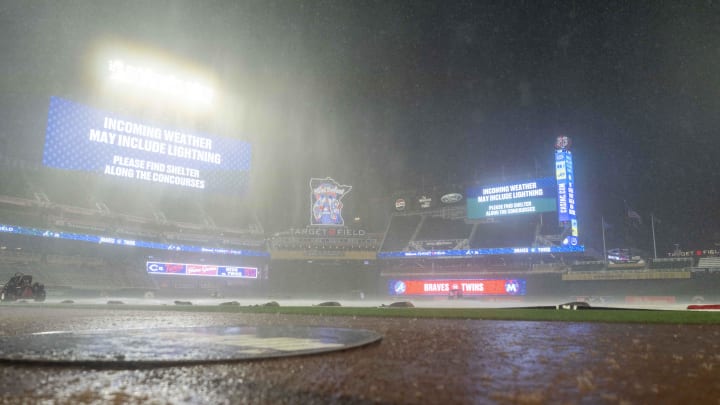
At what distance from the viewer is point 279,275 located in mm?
58844

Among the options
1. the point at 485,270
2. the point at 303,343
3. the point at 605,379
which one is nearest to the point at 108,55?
the point at 485,270

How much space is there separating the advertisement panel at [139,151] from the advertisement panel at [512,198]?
27828mm

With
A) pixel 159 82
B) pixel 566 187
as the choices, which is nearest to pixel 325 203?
pixel 159 82

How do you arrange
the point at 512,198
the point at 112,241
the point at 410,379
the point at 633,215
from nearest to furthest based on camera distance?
the point at 410,379, the point at 112,241, the point at 512,198, the point at 633,215

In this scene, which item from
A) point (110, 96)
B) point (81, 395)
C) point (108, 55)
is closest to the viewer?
point (81, 395)

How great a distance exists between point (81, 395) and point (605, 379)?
4370 mm

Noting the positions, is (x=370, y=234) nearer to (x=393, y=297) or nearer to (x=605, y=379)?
(x=393, y=297)

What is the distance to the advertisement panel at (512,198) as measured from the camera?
51062mm

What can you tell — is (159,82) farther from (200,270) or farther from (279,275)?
(279,275)

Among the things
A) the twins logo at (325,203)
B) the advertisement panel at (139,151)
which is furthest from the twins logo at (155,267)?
the twins logo at (325,203)

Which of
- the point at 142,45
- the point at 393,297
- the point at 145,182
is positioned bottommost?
the point at 393,297

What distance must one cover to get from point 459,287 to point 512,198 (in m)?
12.3

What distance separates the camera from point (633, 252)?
61.3 metres

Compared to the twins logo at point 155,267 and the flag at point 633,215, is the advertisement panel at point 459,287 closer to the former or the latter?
the flag at point 633,215
